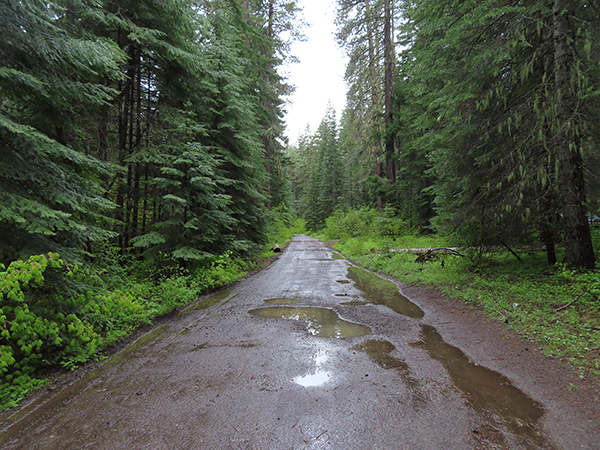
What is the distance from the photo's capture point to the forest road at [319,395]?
232 centimetres

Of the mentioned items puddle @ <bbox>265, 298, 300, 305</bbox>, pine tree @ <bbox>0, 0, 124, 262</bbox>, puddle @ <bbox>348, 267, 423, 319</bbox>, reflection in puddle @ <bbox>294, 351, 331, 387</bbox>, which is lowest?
puddle @ <bbox>348, 267, 423, 319</bbox>

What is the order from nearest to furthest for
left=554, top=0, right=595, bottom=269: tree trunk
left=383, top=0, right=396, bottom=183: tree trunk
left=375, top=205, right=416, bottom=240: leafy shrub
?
left=554, top=0, right=595, bottom=269: tree trunk
left=383, top=0, right=396, bottom=183: tree trunk
left=375, top=205, right=416, bottom=240: leafy shrub

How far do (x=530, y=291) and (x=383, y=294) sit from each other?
311 cm

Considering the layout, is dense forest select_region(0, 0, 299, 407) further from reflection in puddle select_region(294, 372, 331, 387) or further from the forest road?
reflection in puddle select_region(294, 372, 331, 387)

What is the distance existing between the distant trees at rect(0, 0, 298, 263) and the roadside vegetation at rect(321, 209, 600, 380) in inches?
258

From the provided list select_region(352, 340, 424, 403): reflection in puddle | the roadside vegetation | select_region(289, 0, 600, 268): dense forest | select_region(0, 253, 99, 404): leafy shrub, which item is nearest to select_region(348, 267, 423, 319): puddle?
the roadside vegetation

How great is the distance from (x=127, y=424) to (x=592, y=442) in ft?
13.3

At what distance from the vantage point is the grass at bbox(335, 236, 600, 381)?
147 inches

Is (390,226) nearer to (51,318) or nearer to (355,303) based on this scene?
(355,303)

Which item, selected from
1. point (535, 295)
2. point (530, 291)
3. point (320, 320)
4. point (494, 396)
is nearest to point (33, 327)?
point (320, 320)

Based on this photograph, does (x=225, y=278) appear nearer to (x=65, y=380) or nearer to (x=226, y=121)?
(x=65, y=380)

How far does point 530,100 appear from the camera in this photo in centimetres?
600

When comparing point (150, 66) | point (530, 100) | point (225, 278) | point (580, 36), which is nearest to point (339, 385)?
point (225, 278)

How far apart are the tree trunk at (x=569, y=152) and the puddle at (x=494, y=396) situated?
4.05m
